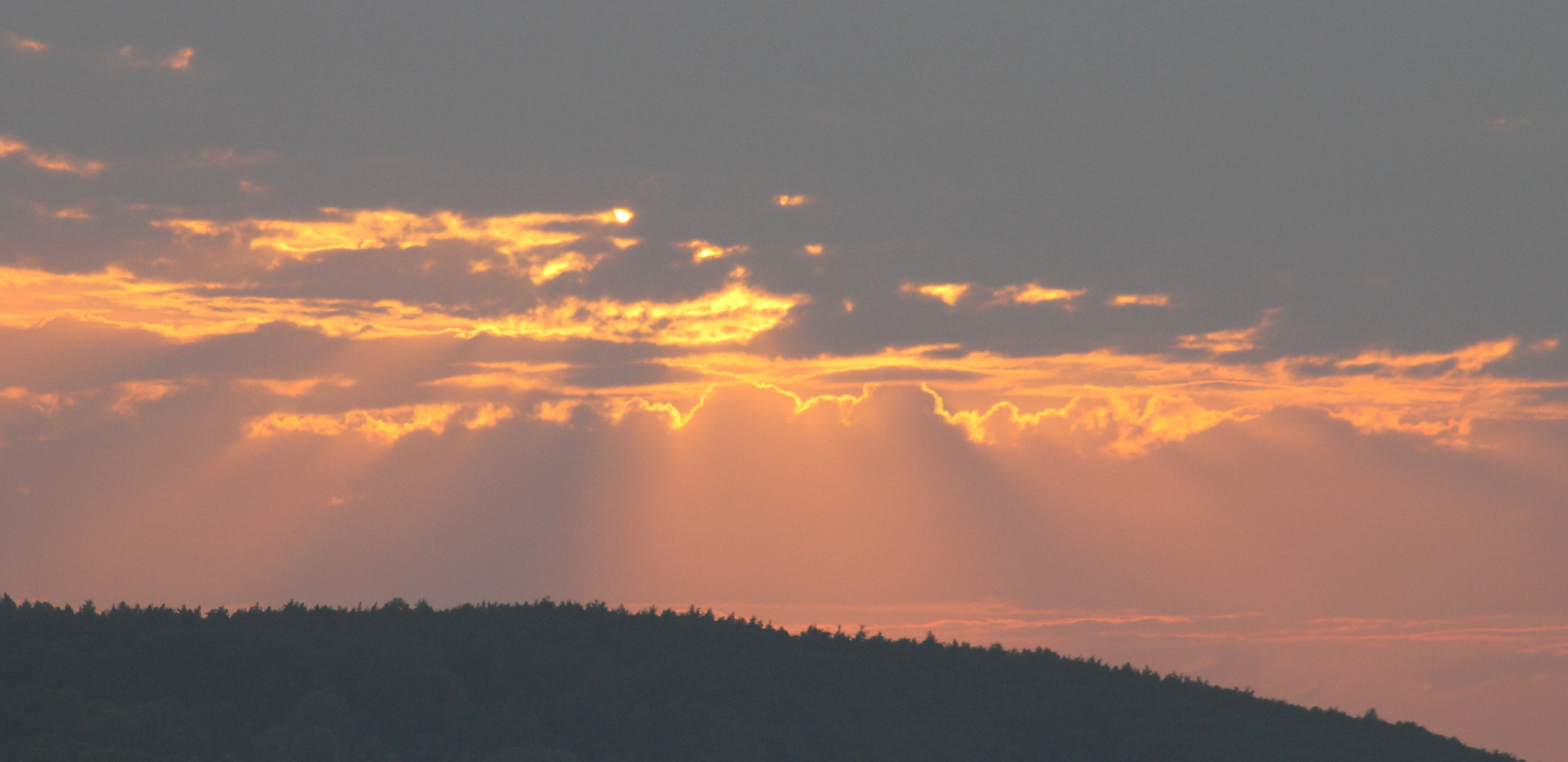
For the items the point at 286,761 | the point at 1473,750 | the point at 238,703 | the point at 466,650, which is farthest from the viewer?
the point at 1473,750

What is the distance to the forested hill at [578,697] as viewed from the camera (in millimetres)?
55344

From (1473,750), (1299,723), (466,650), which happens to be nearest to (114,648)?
(466,650)

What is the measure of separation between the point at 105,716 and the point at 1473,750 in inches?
2326

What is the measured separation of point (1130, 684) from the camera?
237 ft

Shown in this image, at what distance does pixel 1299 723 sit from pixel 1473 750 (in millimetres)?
9490

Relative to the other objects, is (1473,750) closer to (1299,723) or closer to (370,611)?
(1299,723)

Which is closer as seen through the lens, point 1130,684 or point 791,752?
point 791,752

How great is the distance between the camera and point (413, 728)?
58.3 m

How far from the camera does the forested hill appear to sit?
55344mm


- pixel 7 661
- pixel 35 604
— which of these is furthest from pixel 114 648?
pixel 35 604

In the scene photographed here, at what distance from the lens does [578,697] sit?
61688 mm

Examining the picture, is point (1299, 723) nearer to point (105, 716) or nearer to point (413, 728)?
point (413, 728)

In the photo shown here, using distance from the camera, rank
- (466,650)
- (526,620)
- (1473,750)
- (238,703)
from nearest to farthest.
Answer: (238,703) < (466,650) < (526,620) < (1473,750)

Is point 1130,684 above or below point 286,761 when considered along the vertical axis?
above
